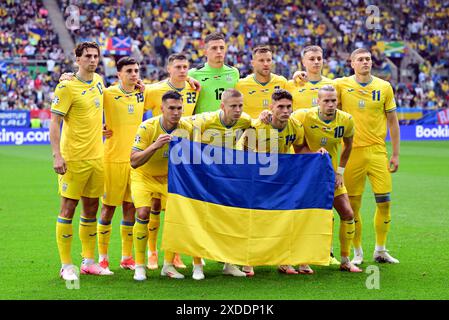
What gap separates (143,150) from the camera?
833cm

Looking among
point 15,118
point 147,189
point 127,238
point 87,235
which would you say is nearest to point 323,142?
point 147,189

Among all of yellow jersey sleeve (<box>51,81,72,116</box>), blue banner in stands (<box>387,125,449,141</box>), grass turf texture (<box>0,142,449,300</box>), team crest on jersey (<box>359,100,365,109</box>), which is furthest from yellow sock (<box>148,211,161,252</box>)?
blue banner in stands (<box>387,125,449,141</box>)

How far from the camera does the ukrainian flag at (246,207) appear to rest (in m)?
8.27

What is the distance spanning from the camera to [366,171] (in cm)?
955

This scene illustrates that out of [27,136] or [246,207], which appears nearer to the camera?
[246,207]

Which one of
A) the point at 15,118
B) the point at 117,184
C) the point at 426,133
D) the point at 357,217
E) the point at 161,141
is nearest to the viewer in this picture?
the point at 161,141

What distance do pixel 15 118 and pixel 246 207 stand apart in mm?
25349

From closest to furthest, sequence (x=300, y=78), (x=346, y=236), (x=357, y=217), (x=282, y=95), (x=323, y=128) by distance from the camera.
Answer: (x=282, y=95), (x=323, y=128), (x=346, y=236), (x=357, y=217), (x=300, y=78)

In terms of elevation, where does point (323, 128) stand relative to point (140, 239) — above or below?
above

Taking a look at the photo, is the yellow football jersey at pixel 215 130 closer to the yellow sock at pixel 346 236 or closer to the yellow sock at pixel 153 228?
the yellow sock at pixel 153 228

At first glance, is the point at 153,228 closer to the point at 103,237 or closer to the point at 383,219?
the point at 103,237

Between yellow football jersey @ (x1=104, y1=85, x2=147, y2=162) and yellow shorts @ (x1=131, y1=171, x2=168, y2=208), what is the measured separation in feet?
1.74

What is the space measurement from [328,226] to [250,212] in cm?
87

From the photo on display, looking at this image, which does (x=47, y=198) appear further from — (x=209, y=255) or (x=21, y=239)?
(x=209, y=255)
